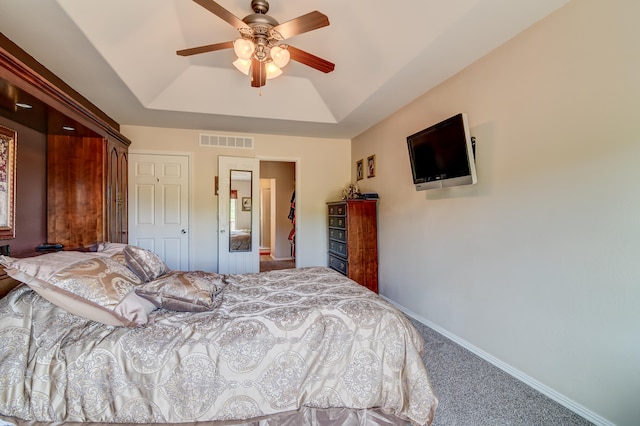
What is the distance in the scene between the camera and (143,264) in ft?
6.52

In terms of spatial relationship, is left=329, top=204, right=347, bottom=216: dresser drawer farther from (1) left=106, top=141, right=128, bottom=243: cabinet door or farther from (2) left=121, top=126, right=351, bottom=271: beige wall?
(1) left=106, top=141, right=128, bottom=243: cabinet door

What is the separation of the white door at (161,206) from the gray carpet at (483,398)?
373 cm

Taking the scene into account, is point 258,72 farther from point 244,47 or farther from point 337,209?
point 337,209

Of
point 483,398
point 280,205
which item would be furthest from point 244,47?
point 280,205

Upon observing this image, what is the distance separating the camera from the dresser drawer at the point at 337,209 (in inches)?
165

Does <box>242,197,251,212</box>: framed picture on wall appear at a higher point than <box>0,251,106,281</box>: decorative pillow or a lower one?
higher

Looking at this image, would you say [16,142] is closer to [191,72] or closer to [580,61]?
[191,72]

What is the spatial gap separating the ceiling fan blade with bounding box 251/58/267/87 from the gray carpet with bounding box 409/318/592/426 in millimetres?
2772

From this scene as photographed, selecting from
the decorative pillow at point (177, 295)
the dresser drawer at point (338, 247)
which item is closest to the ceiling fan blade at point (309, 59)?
the decorative pillow at point (177, 295)

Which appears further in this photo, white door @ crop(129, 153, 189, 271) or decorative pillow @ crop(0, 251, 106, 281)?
white door @ crop(129, 153, 189, 271)

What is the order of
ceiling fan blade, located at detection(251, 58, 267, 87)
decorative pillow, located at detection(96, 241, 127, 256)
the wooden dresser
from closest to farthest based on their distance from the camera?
decorative pillow, located at detection(96, 241, 127, 256) → ceiling fan blade, located at detection(251, 58, 267, 87) → the wooden dresser

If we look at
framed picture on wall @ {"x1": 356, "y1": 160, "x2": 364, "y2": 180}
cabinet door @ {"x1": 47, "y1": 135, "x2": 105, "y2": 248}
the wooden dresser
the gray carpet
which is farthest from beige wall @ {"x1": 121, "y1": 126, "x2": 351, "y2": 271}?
the gray carpet

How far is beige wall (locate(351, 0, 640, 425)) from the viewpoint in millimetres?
1612

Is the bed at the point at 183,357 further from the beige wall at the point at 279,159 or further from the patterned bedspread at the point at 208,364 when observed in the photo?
the beige wall at the point at 279,159
